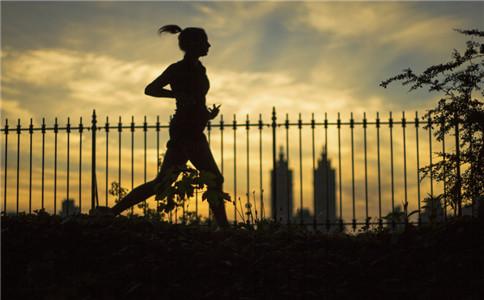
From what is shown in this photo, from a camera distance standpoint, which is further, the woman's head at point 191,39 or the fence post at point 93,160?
the fence post at point 93,160

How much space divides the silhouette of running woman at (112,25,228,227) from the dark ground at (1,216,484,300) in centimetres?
147

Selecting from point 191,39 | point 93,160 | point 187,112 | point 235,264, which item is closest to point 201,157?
point 187,112

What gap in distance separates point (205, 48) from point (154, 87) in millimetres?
843

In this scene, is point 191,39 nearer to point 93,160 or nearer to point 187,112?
point 187,112

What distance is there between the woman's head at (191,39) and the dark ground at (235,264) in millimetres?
2694

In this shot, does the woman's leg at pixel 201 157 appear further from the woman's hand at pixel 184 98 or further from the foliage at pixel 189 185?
the foliage at pixel 189 185

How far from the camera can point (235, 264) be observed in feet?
18.9

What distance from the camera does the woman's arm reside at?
328 inches

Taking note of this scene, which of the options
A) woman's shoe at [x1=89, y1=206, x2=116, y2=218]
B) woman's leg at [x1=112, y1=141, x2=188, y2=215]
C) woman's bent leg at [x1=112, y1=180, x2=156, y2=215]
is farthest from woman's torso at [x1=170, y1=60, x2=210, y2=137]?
woman's shoe at [x1=89, y1=206, x2=116, y2=218]

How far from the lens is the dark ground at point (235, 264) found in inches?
210

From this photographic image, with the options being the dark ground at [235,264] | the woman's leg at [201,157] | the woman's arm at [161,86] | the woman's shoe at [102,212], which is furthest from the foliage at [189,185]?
the woman's arm at [161,86]

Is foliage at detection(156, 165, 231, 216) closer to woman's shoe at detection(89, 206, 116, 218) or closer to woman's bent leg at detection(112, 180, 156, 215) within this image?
woman's shoe at detection(89, 206, 116, 218)

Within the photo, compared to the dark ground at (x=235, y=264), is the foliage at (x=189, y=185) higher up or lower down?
higher up

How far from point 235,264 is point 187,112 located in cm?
292
